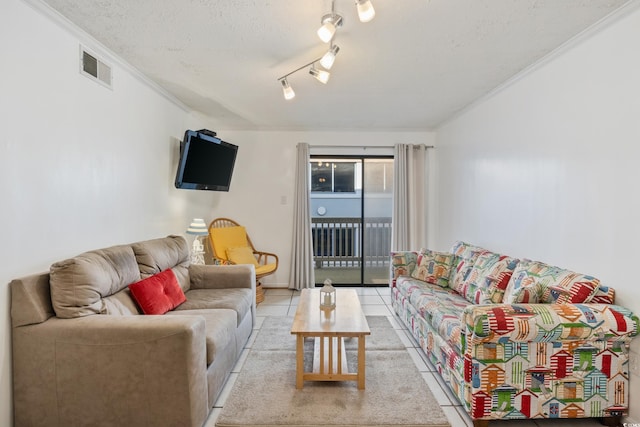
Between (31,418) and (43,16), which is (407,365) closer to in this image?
(31,418)

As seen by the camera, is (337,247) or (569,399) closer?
(569,399)

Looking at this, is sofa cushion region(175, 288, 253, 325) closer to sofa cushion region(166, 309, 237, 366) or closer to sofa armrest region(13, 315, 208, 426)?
sofa cushion region(166, 309, 237, 366)

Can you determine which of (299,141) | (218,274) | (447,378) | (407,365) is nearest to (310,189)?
(299,141)

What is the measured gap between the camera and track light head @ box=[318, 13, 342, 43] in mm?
1883

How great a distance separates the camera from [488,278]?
2.89 m

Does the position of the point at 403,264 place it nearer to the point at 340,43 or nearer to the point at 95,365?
the point at 340,43

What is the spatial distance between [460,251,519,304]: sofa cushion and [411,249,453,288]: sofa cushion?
0.40 metres

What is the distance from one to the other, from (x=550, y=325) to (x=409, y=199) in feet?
10.9

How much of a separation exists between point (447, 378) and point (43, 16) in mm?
3422

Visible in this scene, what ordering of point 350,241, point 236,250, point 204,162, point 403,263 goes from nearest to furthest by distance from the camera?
point 204,162
point 403,263
point 236,250
point 350,241

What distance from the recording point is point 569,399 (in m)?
1.97

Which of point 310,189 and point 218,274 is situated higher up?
point 310,189

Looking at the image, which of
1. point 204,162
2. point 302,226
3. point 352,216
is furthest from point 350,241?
point 204,162

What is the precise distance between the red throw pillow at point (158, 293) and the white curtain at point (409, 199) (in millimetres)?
3242
